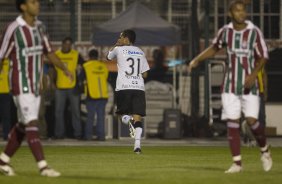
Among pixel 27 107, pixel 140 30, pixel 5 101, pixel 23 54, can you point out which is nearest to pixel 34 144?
pixel 27 107

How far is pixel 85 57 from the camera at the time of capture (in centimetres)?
2864

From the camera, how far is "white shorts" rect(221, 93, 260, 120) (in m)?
13.9

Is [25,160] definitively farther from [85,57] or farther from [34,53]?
[85,57]

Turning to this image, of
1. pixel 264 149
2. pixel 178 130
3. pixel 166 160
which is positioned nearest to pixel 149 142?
pixel 178 130

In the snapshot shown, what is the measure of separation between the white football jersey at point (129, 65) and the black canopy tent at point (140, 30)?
6.30 metres

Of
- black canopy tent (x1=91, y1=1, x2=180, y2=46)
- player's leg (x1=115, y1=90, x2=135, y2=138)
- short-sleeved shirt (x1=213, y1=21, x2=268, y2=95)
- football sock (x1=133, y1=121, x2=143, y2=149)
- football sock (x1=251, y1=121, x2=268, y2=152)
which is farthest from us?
black canopy tent (x1=91, y1=1, x2=180, y2=46)

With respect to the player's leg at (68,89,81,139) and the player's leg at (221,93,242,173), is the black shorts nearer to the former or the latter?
the player's leg at (68,89,81,139)

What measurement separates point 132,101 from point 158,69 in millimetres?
8135

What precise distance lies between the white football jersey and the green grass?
1.26 metres

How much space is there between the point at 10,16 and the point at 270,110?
23.1 ft

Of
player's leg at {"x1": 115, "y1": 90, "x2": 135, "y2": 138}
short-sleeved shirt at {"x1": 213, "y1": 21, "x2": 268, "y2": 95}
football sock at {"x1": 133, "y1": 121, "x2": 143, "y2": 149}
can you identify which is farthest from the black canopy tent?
short-sleeved shirt at {"x1": 213, "y1": 21, "x2": 268, "y2": 95}

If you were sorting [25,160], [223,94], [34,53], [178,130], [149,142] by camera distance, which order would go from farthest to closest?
[178,130] < [149,142] < [25,160] < [223,94] < [34,53]

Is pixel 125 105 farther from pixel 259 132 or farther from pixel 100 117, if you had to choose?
Answer: pixel 259 132

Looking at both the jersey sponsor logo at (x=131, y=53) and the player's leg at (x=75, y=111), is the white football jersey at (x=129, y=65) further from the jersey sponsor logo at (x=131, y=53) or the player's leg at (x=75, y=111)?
the player's leg at (x=75, y=111)
